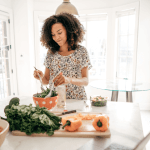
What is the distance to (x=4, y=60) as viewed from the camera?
12.0 feet

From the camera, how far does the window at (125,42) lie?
3.68m

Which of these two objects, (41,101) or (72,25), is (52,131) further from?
(72,25)

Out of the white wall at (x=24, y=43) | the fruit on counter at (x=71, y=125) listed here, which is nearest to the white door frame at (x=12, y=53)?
the white wall at (x=24, y=43)

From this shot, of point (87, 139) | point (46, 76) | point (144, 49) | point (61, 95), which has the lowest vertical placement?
point (87, 139)

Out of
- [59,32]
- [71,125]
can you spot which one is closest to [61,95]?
[71,125]

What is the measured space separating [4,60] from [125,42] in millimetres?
3050

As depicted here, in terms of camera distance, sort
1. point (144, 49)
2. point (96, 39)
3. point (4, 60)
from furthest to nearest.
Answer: point (96, 39)
point (4, 60)
point (144, 49)

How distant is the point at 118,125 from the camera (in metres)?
0.89

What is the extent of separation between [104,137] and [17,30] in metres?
3.70

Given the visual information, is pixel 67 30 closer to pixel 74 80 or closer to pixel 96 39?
pixel 74 80

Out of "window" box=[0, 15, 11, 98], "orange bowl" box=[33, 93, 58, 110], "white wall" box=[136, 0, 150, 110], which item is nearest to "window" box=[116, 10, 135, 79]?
"white wall" box=[136, 0, 150, 110]

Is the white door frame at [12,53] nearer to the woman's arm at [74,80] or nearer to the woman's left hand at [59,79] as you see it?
the woman's arm at [74,80]

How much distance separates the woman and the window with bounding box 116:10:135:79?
255 centimetres

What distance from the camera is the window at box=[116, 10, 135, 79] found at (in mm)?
3680
